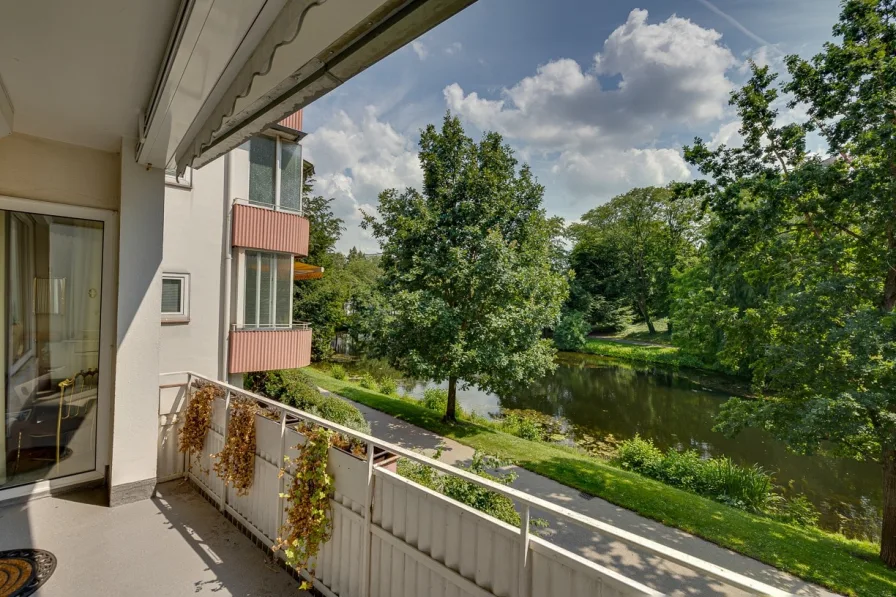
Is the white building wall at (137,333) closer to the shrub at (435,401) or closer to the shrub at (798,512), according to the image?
the shrub at (435,401)

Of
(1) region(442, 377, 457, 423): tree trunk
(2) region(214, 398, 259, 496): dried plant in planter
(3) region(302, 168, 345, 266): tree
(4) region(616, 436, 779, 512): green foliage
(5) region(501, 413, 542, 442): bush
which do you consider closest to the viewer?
(2) region(214, 398, 259, 496): dried plant in planter

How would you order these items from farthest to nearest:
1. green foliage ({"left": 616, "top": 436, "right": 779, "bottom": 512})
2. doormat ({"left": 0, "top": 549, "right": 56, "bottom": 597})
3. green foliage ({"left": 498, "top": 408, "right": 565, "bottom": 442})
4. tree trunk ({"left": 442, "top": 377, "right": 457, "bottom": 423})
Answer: green foliage ({"left": 498, "top": 408, "right": 565, "bottom": 442}), tree trunk ({"left": 442, "top": 377, "right": 457, "bottom": 423}), green foliage ({"left": 616, "top": 436, "right": 779, "bottom": 512}), doormat ({"left": 0, "top": 549, "right": 56, "bottom": 597})

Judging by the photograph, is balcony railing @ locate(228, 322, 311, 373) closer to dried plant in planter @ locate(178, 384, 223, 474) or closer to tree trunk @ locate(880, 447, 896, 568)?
dried plant in planter @ locate(178, 384, 223, 474)

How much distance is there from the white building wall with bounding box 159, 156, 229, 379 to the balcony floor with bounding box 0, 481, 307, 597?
231 cm

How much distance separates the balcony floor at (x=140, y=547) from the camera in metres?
2.60

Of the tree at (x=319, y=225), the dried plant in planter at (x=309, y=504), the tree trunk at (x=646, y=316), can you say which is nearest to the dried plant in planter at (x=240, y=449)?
the dried plant in planter at (x=309, y=504)

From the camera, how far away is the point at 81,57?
6.17 ft

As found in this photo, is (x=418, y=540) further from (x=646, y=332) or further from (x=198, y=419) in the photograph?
(x=646, y=332)

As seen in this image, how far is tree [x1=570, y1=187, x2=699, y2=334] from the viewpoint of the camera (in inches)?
1042

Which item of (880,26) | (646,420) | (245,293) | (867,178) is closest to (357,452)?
(245,293)

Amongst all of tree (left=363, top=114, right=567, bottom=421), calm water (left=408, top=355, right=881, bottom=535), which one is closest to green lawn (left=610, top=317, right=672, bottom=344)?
calm water (left=408, top=355, right=881, bottom=535)

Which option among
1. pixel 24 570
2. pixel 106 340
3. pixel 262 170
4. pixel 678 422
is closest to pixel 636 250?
pixel 678 422

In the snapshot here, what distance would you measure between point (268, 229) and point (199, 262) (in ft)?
3.82

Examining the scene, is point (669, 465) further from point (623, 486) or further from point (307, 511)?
point (307, 511)
